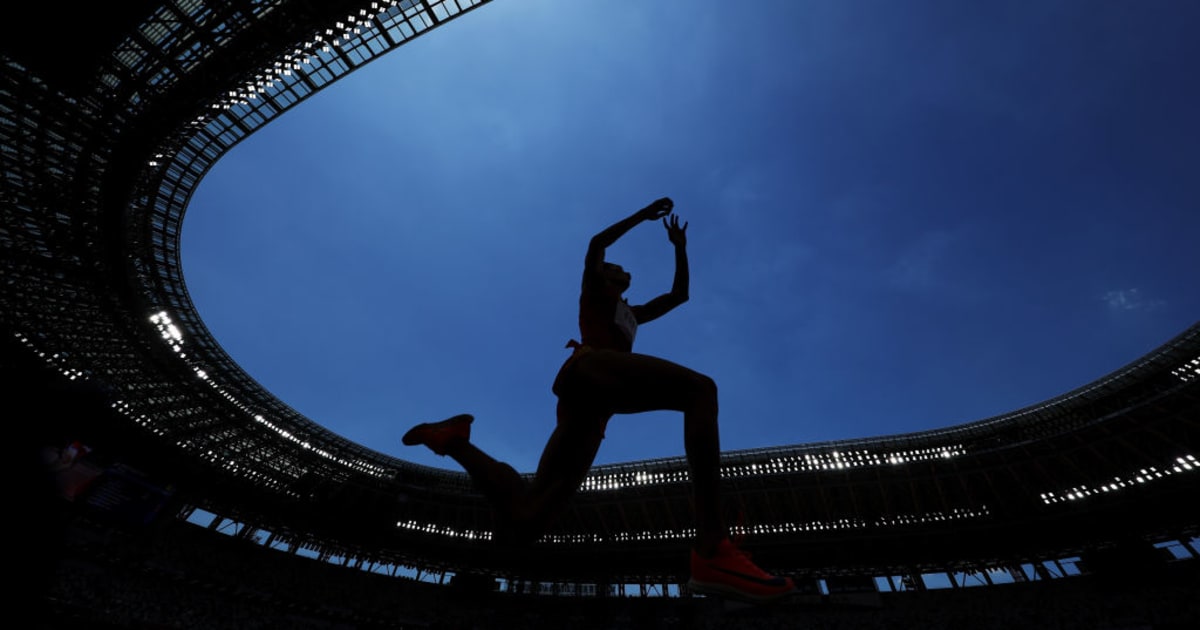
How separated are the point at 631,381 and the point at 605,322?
725 mm

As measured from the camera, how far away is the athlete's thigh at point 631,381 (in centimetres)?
358

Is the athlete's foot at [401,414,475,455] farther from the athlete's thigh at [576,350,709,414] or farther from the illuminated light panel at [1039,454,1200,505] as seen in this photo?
the illuminated light panel at [1039,454,1200,505]

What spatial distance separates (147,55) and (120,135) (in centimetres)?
383

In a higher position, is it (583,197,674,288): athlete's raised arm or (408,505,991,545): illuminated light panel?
(408,505,991,545): illuminated light panel

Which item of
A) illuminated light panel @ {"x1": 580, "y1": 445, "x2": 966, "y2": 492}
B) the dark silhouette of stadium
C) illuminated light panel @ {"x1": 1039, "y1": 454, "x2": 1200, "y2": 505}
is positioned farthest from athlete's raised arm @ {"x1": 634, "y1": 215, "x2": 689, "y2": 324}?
illuminated light panel @ {"x1": 1039, "y1": 454, "x2": 1200, "y2": 505}

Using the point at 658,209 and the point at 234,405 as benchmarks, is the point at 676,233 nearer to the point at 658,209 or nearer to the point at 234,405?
the point at 658,209

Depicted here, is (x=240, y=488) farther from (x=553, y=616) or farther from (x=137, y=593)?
(x=553, y=616)

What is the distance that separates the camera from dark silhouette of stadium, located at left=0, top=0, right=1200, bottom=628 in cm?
1900

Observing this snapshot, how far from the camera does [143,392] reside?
31703 mm

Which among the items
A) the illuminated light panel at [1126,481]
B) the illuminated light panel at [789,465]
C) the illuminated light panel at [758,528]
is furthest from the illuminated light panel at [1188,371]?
the illuminated light panel at [758,528]

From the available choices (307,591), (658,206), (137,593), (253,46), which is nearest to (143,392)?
(137,593)

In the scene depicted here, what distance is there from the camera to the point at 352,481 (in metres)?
36.5

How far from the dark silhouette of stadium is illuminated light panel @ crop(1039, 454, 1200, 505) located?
113mm

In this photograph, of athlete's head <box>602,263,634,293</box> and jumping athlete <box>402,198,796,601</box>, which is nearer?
jumping athlete <box>402,198,796,601</box>
